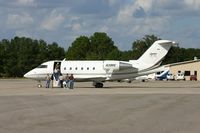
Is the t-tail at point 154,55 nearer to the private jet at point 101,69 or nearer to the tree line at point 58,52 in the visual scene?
the private jet at point 101,69

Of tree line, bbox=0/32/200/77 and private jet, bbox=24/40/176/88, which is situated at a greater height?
tree line, bbox=0/32/200/77

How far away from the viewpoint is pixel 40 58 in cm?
14512

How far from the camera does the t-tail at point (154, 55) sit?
50.6 m

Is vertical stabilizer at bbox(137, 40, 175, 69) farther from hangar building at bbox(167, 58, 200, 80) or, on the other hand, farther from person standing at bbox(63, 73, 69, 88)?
hangar building at bbox(167, 58, 200, 80)

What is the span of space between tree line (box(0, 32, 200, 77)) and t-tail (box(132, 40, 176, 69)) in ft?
283

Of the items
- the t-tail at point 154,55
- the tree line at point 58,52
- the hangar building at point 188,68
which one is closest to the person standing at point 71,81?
the t-tail at point 154,55

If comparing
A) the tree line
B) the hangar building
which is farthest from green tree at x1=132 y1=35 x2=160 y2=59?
the hangar building

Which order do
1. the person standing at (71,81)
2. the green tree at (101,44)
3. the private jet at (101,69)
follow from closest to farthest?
the person standing at (71,81), the private jet at (101,69), the green tree at (101,44)

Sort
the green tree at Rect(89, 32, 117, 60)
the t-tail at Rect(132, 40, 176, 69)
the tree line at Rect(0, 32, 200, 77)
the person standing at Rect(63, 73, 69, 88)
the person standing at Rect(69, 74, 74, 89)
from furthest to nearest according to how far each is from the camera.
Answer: the green tree at Rect(89, 32, 117, 60) < the tree line at Rect(0, 32, 200, 77) < the t-tail at Rect(132, 40, 176, 69) < the person standing at Rect(63, 73, 69, 88) < the person standing at Rect(69, 74, 74, 89)

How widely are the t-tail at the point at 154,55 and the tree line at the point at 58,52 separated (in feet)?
283

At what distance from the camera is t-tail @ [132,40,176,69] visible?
50.6 metres

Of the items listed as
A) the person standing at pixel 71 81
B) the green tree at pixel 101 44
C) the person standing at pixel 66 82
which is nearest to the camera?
the person standing at pixel 71 81
